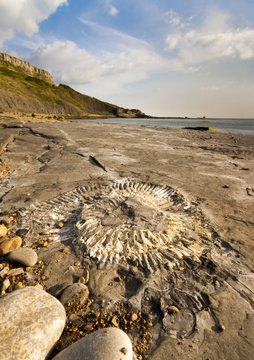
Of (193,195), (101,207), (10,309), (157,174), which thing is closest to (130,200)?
(101,207)

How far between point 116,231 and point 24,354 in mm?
1572

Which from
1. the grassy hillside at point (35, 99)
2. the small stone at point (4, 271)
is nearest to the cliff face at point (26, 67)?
the grassy hillside at point (35, 99)

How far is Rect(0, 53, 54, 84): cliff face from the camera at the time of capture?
3984 inches

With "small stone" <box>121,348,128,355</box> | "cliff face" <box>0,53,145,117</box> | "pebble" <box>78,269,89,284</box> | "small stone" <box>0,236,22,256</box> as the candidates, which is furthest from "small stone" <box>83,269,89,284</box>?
"cliff face" <box>0,53,145,117</box>

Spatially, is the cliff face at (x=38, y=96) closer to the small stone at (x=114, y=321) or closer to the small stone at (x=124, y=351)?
the small stone at (x=114, y=321)

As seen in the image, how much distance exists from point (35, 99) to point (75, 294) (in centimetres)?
7470

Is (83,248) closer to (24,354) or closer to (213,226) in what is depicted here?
(24,354)

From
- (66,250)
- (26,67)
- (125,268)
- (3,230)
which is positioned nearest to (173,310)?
(125,268)

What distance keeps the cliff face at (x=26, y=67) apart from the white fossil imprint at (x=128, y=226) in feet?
432

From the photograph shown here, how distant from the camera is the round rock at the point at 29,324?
1.09 meters

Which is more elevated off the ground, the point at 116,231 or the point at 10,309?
the point at 10,309

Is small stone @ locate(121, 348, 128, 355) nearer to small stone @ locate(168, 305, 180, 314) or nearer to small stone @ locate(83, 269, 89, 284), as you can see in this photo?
small stone @ locate(168, 305, 180, 314)

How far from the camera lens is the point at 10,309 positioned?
1247 millimetres

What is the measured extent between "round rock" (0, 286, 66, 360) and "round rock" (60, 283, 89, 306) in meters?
0.19
